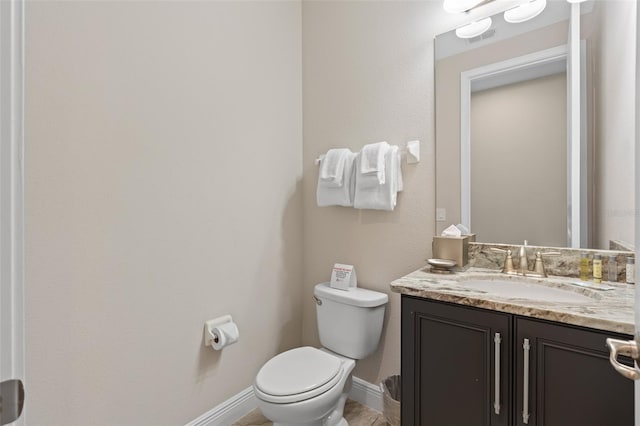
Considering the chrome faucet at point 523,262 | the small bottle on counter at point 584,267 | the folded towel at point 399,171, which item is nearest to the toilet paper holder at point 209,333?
the folded towel at point 399,171

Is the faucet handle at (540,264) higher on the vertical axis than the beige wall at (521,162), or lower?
lower

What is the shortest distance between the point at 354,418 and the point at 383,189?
130 centimetres

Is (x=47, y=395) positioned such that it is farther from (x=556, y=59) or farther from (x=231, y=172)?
(x=556, y=59)

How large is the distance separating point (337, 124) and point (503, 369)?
5.07 feet

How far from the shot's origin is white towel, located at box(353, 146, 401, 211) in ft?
5.57

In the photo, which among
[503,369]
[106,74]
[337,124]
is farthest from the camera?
[337,124]

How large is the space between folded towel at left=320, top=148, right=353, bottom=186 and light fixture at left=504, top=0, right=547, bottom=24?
0.97 metres

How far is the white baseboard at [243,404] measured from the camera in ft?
5.36

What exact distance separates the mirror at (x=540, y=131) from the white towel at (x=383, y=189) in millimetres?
225

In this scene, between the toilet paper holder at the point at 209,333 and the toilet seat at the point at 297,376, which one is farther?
the toilet paper holder at the point at 209,333

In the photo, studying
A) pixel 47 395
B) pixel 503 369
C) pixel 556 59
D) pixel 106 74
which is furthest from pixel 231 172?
pixel 556 59

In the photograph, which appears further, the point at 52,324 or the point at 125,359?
the point at 125,359

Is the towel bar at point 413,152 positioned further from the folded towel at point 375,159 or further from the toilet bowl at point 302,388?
the toilet bowl at point 302,388

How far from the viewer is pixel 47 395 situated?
1.11m
